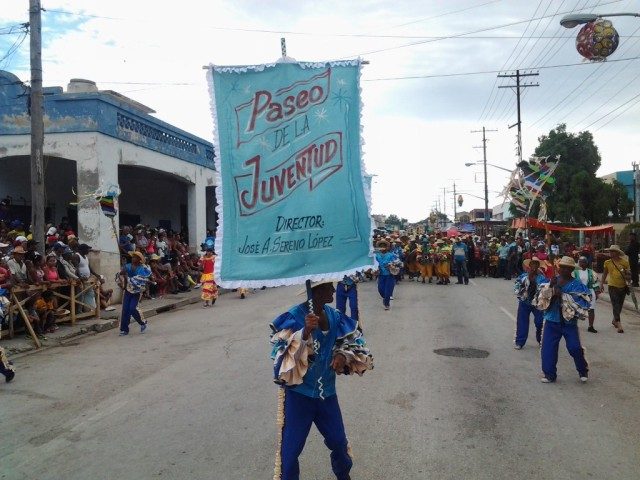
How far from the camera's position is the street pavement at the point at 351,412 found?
15.3ft

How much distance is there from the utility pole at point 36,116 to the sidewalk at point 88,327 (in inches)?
75.8

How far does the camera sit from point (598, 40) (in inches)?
442

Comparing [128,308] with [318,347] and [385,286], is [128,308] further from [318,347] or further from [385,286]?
[318,347]

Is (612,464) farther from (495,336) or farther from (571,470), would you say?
(495,336)

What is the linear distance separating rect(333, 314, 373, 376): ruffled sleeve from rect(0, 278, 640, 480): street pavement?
3.75ft

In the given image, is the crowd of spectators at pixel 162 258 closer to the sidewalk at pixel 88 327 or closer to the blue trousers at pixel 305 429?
the sidewalk at pixel 88 327

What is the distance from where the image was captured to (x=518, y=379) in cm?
735

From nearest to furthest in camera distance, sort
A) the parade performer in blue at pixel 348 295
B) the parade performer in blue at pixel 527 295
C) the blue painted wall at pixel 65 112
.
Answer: the parade performer in blue at pixel 527 295 → the parade performer in blue at pixel 348 295 → the blue painted wall at pixel 65 112

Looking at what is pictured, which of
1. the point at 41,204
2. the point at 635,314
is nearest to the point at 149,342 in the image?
the point at 41,204

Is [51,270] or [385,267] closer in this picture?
[51,270]

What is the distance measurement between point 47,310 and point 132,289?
1.84 meters

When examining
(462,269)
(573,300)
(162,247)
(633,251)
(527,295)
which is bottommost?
(462,269)

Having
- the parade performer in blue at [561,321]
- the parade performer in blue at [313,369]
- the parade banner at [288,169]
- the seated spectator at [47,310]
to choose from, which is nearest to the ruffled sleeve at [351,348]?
the parade performer in blue at [313,369]

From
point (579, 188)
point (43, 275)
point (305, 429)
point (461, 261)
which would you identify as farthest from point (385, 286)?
point (579, 188)
